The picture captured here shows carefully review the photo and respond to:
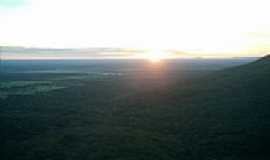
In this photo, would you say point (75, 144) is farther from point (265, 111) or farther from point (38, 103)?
point (38, 103)

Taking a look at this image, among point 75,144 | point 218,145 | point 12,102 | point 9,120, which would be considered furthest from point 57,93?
point 218,145

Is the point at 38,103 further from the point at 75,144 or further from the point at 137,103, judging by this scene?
the point at 75,144

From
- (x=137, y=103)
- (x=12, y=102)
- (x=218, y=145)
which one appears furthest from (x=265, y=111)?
(x=12, y=102)

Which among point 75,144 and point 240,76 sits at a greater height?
point 240,76

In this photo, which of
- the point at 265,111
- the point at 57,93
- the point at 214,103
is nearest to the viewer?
the point at 265,111

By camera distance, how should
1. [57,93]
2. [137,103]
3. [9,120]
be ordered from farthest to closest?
[57,93], [137,103], [9,120]

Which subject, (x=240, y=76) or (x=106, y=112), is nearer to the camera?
(x=106, y=112)
